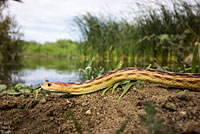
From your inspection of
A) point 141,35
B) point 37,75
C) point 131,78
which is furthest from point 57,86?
point 141,35

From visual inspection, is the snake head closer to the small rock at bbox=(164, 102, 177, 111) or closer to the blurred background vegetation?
the small rock at bbox=(164, 102, 177, 111)

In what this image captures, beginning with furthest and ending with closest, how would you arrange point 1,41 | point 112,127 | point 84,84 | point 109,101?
point 1,41, point 84,84, point 109,101, point 112,127

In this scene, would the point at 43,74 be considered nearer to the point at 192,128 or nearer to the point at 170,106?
the point at 170,106

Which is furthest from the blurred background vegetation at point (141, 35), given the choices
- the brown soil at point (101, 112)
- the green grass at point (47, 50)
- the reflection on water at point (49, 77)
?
the green grass at point (47, 50)

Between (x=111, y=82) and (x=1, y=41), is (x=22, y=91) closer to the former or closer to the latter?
(x=111, y=82)

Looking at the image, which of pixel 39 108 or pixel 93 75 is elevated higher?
pixel 93 75

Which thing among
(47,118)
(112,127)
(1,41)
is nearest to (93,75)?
(47,118)
